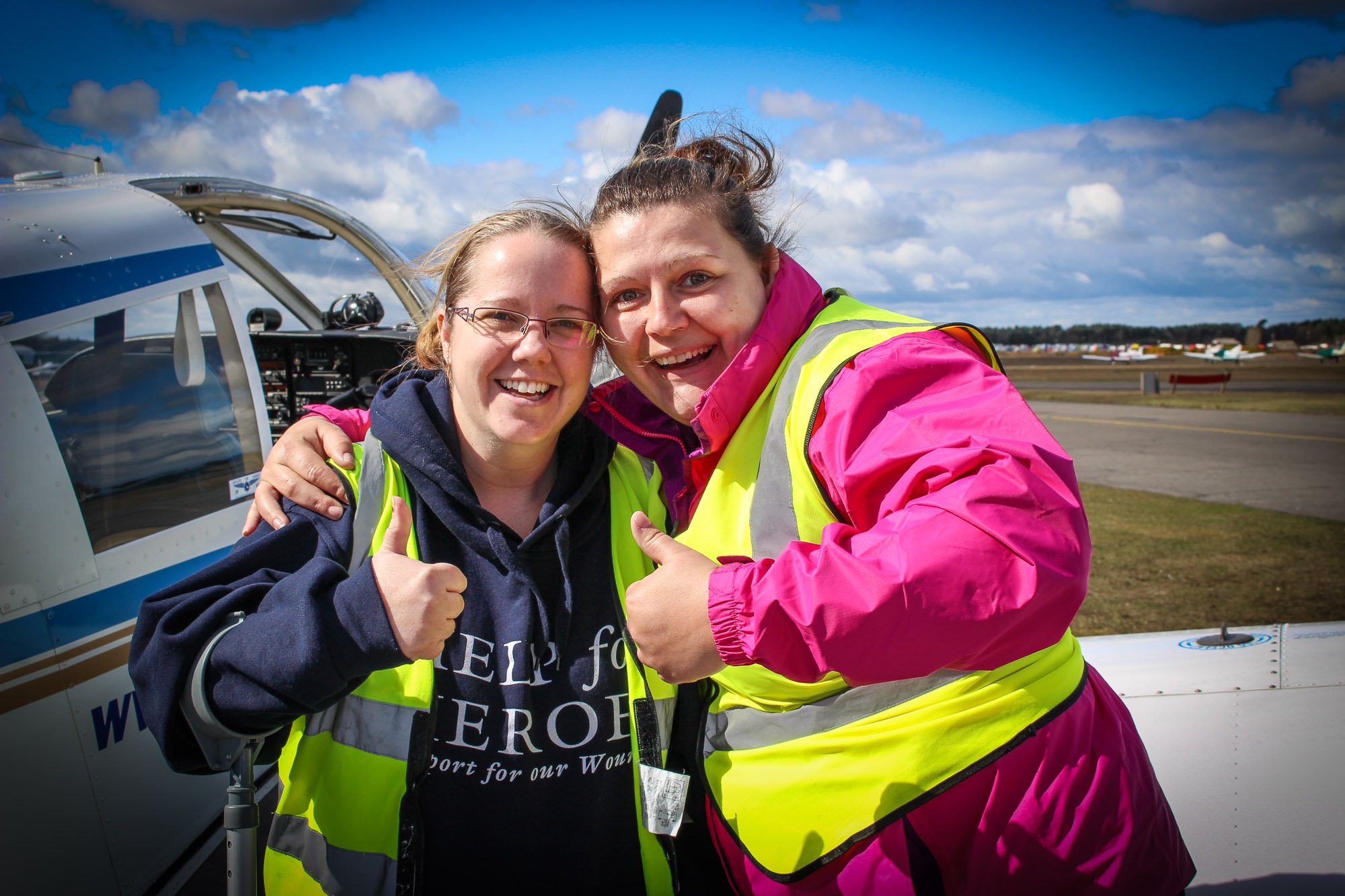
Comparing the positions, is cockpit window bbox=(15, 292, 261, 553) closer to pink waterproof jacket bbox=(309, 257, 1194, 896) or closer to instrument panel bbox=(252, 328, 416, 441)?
pink waterproof jacket bbox=(309, 257, 1194, 896)

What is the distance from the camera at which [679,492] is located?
75.2 inches

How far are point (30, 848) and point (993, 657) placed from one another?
220cm

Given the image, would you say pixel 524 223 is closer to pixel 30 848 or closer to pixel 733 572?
pixel 733 572

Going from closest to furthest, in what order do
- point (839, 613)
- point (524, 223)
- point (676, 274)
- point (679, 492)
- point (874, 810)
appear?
point (839, 613), point (874, 810), point (676, 274), point (524, 223), point (679, 492)

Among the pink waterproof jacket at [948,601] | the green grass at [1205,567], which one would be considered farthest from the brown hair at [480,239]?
the green grass at [1205,567]

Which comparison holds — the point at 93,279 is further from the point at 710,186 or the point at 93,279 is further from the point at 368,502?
the point at 710,186

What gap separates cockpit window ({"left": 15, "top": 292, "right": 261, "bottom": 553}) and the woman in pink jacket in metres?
0.83

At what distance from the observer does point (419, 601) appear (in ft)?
4.06

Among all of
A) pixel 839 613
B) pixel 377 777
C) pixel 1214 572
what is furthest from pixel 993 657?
pixel 1214 572

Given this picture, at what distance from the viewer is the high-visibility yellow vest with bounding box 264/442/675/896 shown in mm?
1479

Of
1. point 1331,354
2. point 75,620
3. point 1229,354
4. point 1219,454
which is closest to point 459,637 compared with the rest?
point 75,620

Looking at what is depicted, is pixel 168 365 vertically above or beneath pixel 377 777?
above

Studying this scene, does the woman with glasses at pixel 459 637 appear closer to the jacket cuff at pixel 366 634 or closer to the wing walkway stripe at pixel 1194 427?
the jacket cuff at pixel 366 634

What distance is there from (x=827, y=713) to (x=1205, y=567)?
7929 millimetres
